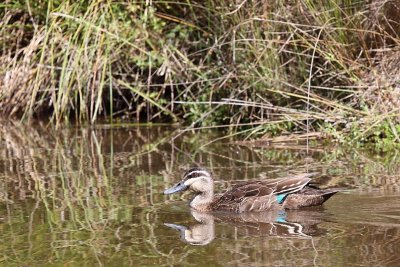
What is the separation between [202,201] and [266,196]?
0.51 meters

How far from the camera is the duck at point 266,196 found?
26.3 ft

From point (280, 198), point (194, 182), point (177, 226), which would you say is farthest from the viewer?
point (194, 182)

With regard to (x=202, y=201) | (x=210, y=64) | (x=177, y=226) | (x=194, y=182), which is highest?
(x=210, y=64)

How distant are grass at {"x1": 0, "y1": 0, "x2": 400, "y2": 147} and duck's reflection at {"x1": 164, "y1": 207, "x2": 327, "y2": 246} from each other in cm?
285

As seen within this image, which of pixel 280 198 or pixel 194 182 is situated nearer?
pixel 280 198

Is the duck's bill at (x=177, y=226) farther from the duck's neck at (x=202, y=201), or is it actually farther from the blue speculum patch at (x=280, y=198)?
the blue speculum patch at (x=280, y=198)

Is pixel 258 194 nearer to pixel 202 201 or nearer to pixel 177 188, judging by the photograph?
pixel 202 201

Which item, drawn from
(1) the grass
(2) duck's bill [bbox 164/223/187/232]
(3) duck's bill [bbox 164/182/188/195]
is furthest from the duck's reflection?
(1) the grass

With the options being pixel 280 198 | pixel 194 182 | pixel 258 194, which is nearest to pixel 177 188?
A: pixel 194 182

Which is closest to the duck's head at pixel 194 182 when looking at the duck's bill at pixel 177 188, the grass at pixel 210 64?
the duck's bill at pixel 177 188

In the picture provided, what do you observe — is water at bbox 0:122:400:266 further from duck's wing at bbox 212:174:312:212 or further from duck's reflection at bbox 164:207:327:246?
duck's wing at bbox 212:174:312:212

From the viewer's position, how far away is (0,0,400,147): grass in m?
11.1

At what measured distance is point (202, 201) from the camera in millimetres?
8203

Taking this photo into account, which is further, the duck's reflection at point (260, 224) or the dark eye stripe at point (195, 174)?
the dark eye stripe at point (195, 174)
